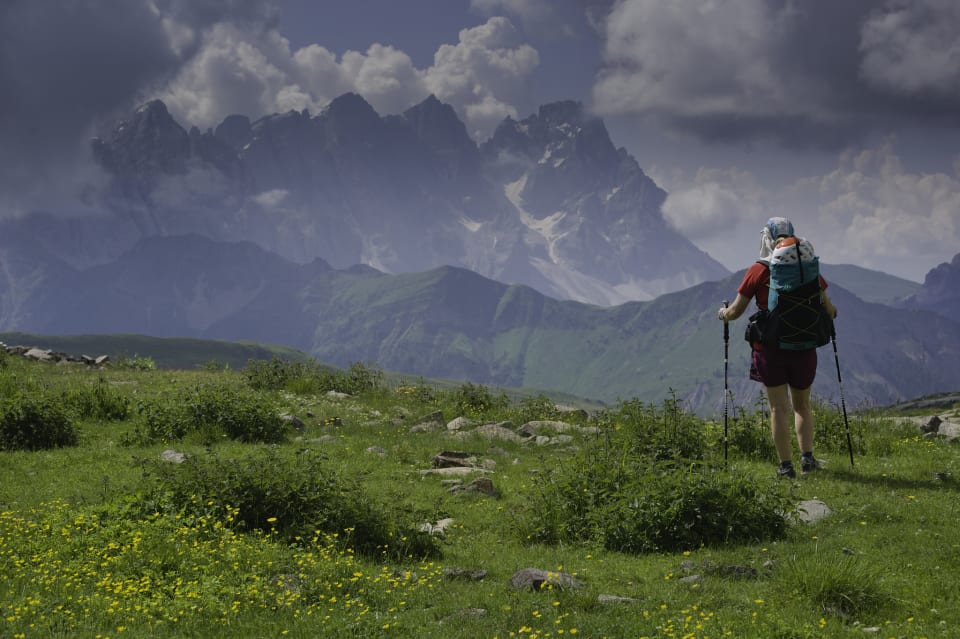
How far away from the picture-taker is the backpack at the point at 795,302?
11.7 metres

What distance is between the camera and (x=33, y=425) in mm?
15500

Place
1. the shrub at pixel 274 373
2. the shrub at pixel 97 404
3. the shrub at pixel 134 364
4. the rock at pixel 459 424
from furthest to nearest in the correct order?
the shrub at pixel 134 364
the shrub at pixel 274 373
the rock at pixel 459 424
the shrub at pixel 97 404

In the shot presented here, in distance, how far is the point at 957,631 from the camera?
20.2 ft

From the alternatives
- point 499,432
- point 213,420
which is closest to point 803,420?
point 499,432

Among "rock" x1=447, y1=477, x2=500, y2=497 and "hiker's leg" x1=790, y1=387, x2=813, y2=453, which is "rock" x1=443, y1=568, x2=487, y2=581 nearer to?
"rock" x1=447, y1=477, x2=500, y2=497

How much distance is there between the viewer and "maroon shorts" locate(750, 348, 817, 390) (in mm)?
12109

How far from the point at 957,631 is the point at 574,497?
4964mm

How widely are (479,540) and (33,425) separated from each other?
440 inches

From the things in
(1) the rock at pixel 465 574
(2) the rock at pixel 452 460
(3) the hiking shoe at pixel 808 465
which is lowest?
(1) the rock at pixel 465 574

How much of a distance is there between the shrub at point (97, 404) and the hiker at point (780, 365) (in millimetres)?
15779

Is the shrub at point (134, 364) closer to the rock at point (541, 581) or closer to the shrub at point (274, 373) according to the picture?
the shrub at point (274, 373)

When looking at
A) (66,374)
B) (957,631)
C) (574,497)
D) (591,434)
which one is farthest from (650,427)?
(66,374)

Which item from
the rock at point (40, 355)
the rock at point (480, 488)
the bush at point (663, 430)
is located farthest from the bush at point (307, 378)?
the rock at point (480, 488)

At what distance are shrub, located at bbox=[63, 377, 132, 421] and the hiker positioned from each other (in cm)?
1578
